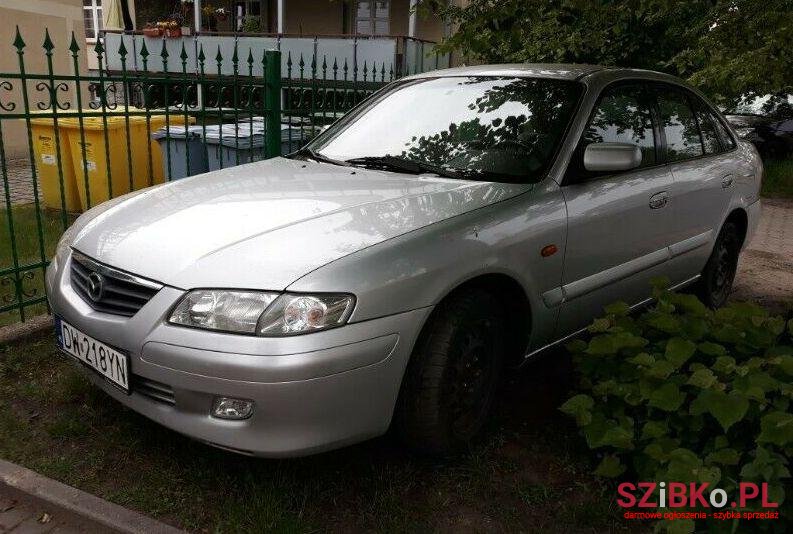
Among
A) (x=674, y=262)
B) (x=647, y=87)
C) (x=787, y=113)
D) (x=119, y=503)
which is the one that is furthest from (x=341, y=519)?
(x=787, y=113)

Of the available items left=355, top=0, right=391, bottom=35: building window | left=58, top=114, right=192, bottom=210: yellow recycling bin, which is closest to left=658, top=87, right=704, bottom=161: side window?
left=58, top=114, right=192, bottom=210: yellow recycling bin

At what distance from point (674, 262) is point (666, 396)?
1.64 metres

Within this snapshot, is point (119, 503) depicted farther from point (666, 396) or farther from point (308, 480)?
point (666, 396)

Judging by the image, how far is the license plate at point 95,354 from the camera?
2.42 metres

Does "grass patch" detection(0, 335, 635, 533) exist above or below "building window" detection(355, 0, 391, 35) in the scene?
below

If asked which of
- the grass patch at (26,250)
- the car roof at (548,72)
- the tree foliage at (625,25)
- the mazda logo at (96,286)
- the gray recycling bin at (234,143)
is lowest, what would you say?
the grass patch at (26,250)

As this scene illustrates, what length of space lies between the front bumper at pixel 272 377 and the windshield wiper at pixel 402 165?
0.97 metres

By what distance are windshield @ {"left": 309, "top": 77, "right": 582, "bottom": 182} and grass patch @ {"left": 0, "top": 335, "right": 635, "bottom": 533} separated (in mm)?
1231

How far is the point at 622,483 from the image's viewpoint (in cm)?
266

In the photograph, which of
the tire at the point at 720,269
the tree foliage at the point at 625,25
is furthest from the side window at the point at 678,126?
the tree foliage at the point at 625,25

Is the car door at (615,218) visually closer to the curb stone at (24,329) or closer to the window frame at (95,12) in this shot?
the curb stone at (24,329)

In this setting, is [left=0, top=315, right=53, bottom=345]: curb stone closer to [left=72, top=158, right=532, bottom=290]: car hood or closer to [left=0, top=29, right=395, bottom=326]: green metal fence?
[left=0, top=29, right=395, bottom=326]: green metal fence

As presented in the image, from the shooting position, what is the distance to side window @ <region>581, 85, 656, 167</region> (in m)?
3.43

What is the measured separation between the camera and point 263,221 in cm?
263
